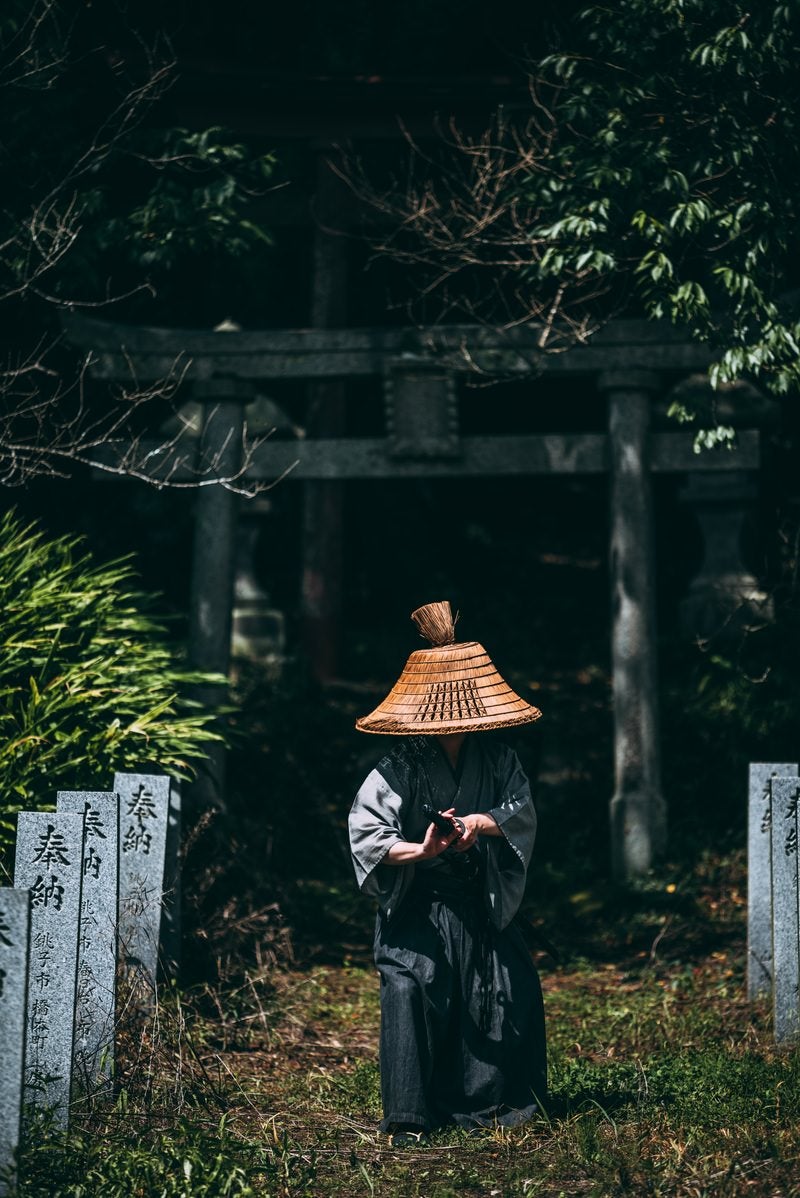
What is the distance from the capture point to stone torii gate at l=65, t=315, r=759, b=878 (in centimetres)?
963

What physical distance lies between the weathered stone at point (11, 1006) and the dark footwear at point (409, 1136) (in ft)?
5.14

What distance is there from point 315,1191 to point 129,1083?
50.1 inches

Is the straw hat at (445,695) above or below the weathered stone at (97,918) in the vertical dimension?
above

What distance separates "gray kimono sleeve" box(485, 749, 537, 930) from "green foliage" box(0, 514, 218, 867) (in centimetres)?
256

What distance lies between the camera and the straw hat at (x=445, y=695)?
5.40 m

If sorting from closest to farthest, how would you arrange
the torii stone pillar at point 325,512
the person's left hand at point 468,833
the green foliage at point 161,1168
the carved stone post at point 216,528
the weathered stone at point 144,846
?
1. the green foliage at point 161,1168
2. the person's left hand at point 468,833
3. the weathered stone at point 144,846
4. the carved stone post at point 216,528
5. the torii stone pillar at point 325,512

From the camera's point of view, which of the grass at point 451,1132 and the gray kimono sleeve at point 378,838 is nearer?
the grass at point 451,1132

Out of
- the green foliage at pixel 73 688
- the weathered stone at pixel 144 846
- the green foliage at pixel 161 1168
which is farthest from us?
the green foliage at pixel 73 688

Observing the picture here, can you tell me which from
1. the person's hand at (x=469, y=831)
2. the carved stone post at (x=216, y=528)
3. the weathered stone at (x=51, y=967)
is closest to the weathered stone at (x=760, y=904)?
the person's hand at (x=469, y=831)

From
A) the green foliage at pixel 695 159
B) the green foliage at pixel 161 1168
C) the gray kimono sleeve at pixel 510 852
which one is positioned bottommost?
the green foliage at pixel 161 1168

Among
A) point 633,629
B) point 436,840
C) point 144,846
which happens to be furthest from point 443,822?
point 633,629

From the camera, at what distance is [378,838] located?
5363 millimetres

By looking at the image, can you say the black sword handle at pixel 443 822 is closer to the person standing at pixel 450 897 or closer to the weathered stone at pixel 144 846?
the person standing at pixel 450 897

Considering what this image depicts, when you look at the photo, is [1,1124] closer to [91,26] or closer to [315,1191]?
[315,1191]
